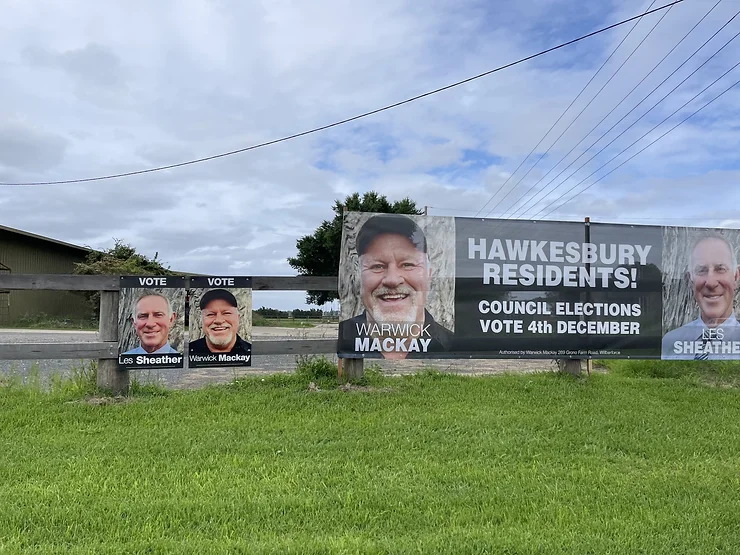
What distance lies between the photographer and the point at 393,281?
7.86m

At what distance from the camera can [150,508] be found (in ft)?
12.5

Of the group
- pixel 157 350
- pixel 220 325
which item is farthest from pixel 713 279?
pixel 157 350

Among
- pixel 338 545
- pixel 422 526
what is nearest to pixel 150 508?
pixel 338 545

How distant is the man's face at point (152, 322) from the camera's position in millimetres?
7297

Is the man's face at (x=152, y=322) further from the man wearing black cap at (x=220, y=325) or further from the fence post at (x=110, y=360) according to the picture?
the man wearing black cap at (x=220, y=325)

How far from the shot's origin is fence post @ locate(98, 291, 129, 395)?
721 cm

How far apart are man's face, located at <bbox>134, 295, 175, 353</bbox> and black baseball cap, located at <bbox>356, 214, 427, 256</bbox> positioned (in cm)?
257

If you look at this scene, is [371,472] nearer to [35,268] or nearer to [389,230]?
[389,230]


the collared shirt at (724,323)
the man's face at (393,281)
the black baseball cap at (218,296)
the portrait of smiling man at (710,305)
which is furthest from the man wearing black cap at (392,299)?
the collared shirt at (724,323)

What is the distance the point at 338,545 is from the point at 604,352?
6.03 metres

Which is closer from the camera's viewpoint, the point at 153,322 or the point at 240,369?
the point at 153,322

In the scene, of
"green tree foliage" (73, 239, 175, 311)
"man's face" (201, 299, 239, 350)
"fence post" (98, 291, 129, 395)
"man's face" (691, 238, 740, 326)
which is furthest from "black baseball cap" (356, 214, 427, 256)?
"green tree foliage" (73, 239, 175, 311)

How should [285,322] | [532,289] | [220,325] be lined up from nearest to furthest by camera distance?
[220,325], [532,289], [285,322]

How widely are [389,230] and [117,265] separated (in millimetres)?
26069
